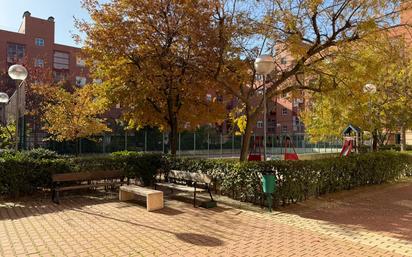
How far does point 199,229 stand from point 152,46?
7.14 meters

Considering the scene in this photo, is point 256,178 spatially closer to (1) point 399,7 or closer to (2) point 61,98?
(1) point 399,7

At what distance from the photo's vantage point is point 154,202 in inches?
340

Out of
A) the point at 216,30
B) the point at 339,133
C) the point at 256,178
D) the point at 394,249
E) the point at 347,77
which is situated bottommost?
the point at 394,249

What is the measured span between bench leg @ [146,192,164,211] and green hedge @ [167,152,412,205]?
201 centimetres

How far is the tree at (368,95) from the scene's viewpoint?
11.0 m

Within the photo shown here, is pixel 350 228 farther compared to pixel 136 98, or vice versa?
pixel 136 98

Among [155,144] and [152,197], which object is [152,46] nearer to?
[152,197]

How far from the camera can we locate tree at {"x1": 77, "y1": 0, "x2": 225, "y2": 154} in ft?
37.8

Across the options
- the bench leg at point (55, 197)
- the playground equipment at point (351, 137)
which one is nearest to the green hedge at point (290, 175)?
the bench leg at point (55, 197)

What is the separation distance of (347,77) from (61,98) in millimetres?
14797

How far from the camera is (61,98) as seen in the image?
19766mm

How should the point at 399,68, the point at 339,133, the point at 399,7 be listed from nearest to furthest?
the point at 399,7 < the point at 399,68 < the point at 339,133

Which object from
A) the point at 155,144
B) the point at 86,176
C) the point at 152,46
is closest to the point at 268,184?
the point at 86,176

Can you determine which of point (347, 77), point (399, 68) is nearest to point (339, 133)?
point (399, 68)
